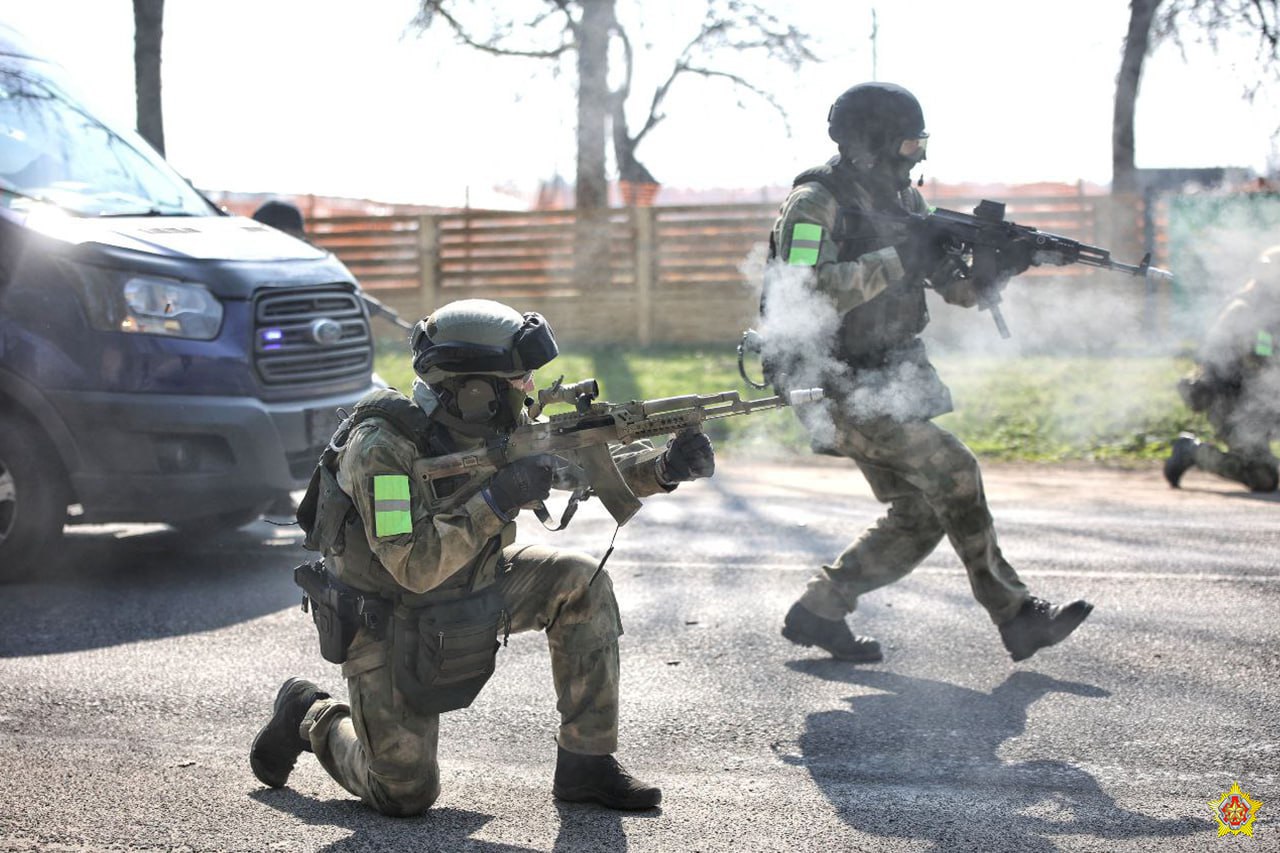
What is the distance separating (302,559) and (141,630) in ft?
4.42

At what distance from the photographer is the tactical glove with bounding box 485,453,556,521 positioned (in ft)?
12.1

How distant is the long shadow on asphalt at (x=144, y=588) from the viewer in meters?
6.01

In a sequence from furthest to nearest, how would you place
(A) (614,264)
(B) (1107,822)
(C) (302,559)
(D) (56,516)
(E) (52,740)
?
1. (A) (614,264)
2. (C) (302,559)
3. (D) (56,516)
4. (E) (52,740)
5. (B) (1107,822)

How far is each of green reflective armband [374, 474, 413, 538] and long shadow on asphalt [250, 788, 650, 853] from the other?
31.6 inches

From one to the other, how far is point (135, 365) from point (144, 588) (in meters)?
1.11

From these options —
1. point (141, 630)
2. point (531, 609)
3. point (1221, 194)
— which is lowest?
point (141, 630)

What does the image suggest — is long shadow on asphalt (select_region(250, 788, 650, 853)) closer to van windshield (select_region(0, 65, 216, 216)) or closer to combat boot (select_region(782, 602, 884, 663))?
combat boot (select_region(782, 602, 884, 663))

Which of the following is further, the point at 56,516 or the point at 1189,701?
the point at 56,516

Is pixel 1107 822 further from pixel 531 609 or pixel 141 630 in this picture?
pixel 141 630

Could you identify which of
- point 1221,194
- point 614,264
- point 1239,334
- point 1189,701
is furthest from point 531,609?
point 614,264

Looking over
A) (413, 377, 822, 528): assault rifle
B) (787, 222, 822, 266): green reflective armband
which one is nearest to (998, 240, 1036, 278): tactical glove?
(787, 222, 822, 266): green reflective armband

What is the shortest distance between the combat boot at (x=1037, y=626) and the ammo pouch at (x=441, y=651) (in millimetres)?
2221

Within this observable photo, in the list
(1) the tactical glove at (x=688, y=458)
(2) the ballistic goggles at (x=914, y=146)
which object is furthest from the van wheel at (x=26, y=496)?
(2) the ballistic goggles at (x=914, y=146)

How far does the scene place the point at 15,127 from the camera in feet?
23.1
